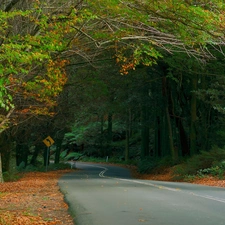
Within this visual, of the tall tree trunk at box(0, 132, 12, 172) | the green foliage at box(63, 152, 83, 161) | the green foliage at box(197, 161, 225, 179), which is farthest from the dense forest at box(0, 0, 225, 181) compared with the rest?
the green foliage at box(63, 152, 83, 161)

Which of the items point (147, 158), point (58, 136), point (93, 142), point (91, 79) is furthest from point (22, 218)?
point (93, 142)

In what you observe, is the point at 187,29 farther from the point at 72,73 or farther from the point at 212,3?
the point at 72,73

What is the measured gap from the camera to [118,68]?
30.0 metres

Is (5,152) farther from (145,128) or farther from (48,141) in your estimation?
(145,128)

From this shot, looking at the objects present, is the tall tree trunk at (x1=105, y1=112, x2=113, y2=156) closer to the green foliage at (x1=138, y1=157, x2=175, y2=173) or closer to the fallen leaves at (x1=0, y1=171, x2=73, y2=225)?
the green foliage at (x1=138, y1=157, x2=175, y2=173)

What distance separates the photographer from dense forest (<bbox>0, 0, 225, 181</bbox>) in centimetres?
1231

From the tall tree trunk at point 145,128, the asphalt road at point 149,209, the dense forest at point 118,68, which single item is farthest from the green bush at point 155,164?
the asphalt road at point 149,209

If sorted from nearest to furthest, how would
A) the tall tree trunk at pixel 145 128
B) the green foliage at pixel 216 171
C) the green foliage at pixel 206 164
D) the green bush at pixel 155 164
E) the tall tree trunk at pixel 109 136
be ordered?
the green foliage at pixel 216 171 < the green foliage at pixel 206 164 < the green bush at pixel 155 164 < the tall tree trunk at pixel 145 128 < the tall tree trunk at pixel 109 136

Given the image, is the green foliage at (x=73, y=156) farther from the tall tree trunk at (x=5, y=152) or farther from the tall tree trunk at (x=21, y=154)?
the tall tree trunk at (x=5, y=152)

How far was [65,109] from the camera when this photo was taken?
34062 mm

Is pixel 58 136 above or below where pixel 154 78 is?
below

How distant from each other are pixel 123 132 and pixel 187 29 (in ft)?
191

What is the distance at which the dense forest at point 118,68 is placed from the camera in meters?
12.3

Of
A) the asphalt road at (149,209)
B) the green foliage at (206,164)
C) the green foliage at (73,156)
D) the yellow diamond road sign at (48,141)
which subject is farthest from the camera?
the green foliage at (73,156)
